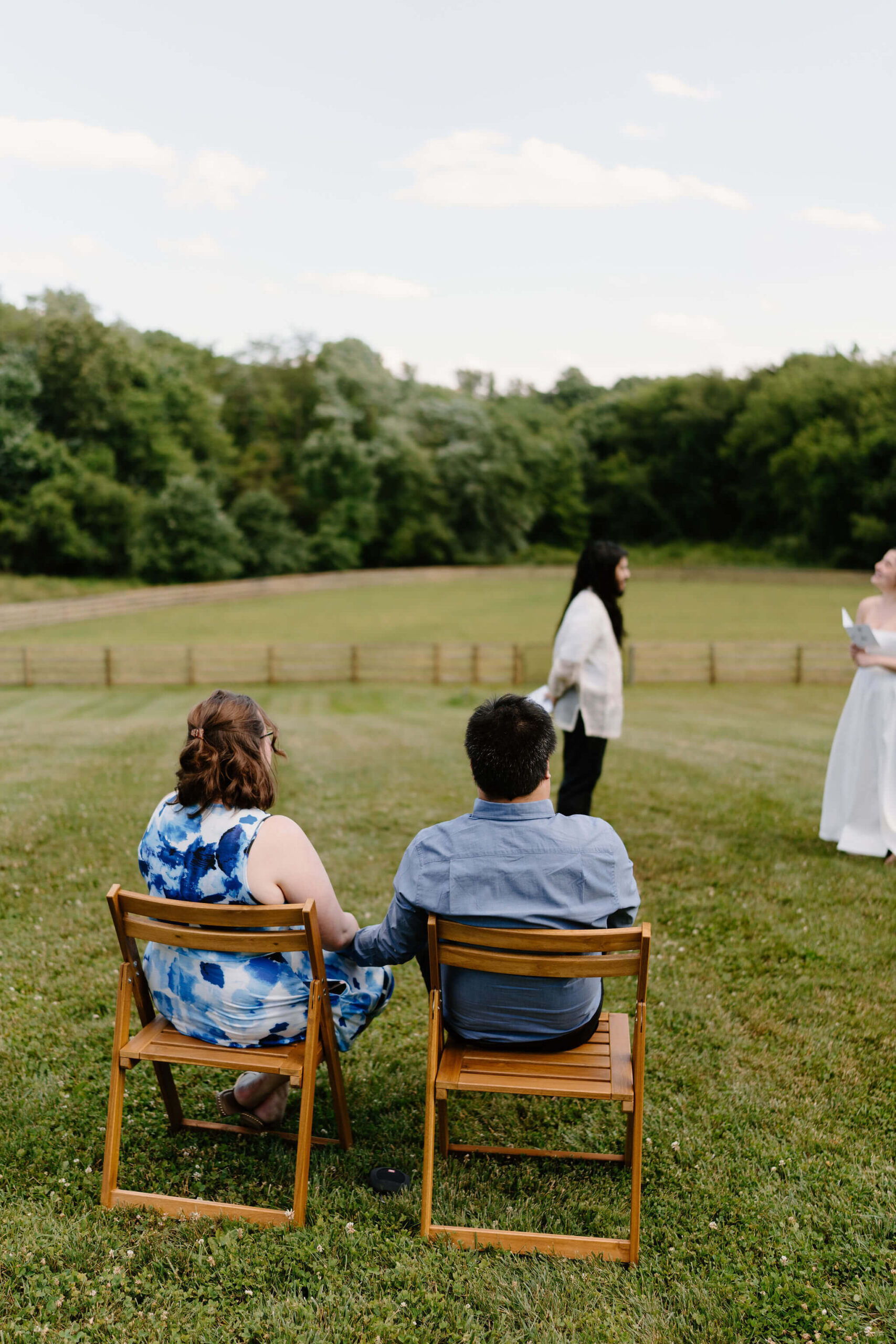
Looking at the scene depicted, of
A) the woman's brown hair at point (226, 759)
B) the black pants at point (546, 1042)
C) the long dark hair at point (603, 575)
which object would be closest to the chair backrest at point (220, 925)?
the woman's brown hair at point (226, 759)

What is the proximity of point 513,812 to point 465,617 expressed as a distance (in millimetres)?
38241

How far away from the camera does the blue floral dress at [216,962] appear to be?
299 centimetres

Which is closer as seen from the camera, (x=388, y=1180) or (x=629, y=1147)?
(x=388, y=1180)

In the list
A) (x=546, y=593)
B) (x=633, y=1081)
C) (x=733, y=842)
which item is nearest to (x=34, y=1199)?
(x=633, y=1081)

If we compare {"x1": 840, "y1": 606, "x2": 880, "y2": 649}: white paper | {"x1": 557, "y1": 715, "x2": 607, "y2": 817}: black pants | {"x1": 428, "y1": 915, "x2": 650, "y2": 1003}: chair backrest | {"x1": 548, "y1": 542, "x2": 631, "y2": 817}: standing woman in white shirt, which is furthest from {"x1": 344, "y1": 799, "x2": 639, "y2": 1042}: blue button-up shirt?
{"x1": 840, "y1": 606, "x2": 880, "y2": 649}: white paper

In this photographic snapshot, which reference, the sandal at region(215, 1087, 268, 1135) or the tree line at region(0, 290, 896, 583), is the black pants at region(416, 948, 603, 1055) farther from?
the tree line at region(0, 290, 896, 583)

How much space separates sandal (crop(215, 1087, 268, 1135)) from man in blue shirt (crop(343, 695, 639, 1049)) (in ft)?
2.88

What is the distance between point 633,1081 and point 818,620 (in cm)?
3829

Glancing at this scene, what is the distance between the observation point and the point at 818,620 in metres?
38.3

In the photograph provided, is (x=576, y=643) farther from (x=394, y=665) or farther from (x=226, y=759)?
(x=394, y=665)

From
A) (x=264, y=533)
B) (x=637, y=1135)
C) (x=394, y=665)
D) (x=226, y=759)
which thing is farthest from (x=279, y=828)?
(x=264, y=533)

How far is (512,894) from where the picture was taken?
114 inches

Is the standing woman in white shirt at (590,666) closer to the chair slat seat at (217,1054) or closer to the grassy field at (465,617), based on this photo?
the chair slat seat at (217,1054)

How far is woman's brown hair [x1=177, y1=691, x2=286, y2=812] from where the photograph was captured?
9.80ft
